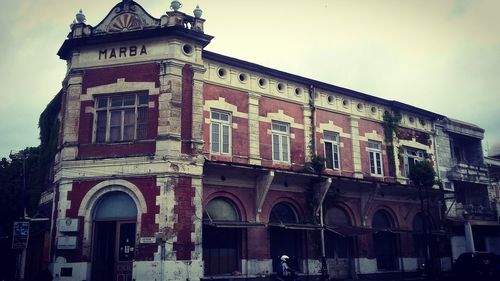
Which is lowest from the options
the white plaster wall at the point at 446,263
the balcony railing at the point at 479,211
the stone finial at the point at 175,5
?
the white plaster wall at the point at 446,263

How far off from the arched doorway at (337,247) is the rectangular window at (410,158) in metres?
6.36

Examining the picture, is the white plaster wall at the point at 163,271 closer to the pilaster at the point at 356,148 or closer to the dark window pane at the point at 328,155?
the dark window pane at the point at 328,155

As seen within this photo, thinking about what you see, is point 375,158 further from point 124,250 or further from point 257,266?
point 124,250

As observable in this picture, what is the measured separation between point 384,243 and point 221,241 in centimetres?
1125

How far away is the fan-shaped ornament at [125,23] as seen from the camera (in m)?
20.1

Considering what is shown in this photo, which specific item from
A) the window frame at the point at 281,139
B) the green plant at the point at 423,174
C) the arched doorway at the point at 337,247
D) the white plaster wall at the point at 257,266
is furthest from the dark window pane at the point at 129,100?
the green plant at the point at 423,174

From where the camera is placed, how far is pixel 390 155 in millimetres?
27781

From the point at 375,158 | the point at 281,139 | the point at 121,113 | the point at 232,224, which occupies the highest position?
the point at 121,113

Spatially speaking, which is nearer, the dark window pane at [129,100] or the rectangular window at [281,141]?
the dark window pane at [129,100]

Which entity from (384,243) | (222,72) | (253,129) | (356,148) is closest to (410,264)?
(384,243)

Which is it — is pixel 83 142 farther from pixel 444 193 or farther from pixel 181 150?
pixel 444 193

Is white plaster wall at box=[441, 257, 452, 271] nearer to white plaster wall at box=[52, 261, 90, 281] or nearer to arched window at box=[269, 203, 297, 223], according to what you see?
arched window at box=[269, 203, 297, 223]

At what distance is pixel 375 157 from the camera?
89.5 ft

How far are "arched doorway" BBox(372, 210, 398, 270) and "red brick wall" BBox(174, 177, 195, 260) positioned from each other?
12.4 m
